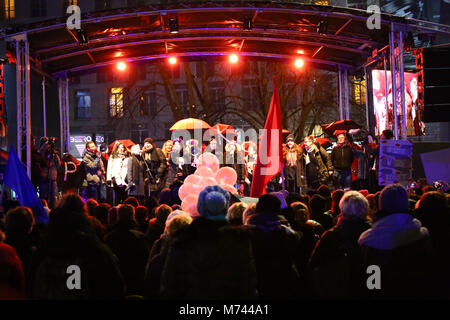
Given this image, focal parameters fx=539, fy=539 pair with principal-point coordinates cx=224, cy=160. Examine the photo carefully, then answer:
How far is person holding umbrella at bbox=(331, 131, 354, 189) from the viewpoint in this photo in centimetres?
1508

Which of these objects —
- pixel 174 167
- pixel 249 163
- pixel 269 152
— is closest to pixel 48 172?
pixel 174 167

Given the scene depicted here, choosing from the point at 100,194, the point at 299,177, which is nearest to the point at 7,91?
the point at 100,194

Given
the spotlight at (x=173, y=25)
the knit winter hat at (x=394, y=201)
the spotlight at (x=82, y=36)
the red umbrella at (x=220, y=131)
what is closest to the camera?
the knit winter hat at (x=394, y=201)

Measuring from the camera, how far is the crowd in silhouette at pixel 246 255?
399cm

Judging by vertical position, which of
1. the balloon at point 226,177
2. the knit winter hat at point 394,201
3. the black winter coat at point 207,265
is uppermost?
the balloon at point 226,177

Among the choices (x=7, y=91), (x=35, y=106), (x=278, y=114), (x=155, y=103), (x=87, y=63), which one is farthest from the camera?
(x=155, y=103)

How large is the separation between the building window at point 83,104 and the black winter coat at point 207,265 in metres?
47.1

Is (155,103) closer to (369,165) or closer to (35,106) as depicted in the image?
(35,106)

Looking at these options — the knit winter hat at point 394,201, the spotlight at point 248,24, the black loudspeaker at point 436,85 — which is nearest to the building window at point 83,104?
the spotlight at point 248,24

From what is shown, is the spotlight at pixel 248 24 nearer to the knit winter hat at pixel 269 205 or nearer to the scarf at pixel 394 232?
the knit winter hat at pixel 269 205

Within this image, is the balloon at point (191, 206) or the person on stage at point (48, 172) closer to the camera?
the balloon at point (191, 206)

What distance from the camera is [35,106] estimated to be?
142 feet

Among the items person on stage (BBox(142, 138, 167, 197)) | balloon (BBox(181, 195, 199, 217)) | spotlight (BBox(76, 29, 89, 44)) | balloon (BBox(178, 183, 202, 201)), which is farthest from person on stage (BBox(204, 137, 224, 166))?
balloon (BBox(181, 195, 199, 217))
